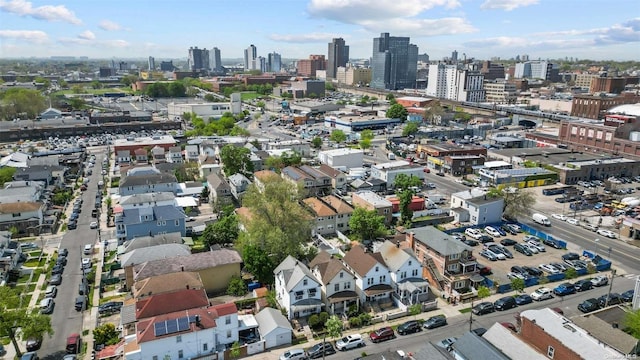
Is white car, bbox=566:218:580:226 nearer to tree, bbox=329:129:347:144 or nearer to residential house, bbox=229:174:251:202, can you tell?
residential house, bbox=229:174:251:202

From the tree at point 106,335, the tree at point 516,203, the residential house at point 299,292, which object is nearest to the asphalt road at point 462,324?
the residential house at point 299,292

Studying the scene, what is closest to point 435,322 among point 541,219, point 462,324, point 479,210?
point 462,324

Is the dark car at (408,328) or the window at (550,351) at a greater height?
the window at (550,351)

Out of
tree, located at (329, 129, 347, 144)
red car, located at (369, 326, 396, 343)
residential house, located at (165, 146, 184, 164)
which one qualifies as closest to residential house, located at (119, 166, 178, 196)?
residential house, located at (165, 146, 184, 164)

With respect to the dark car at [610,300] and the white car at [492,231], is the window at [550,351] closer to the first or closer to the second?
the dark car at [610,300]

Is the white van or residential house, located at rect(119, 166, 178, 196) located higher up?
residential house, located at rect(119, 166, 178, 196)
